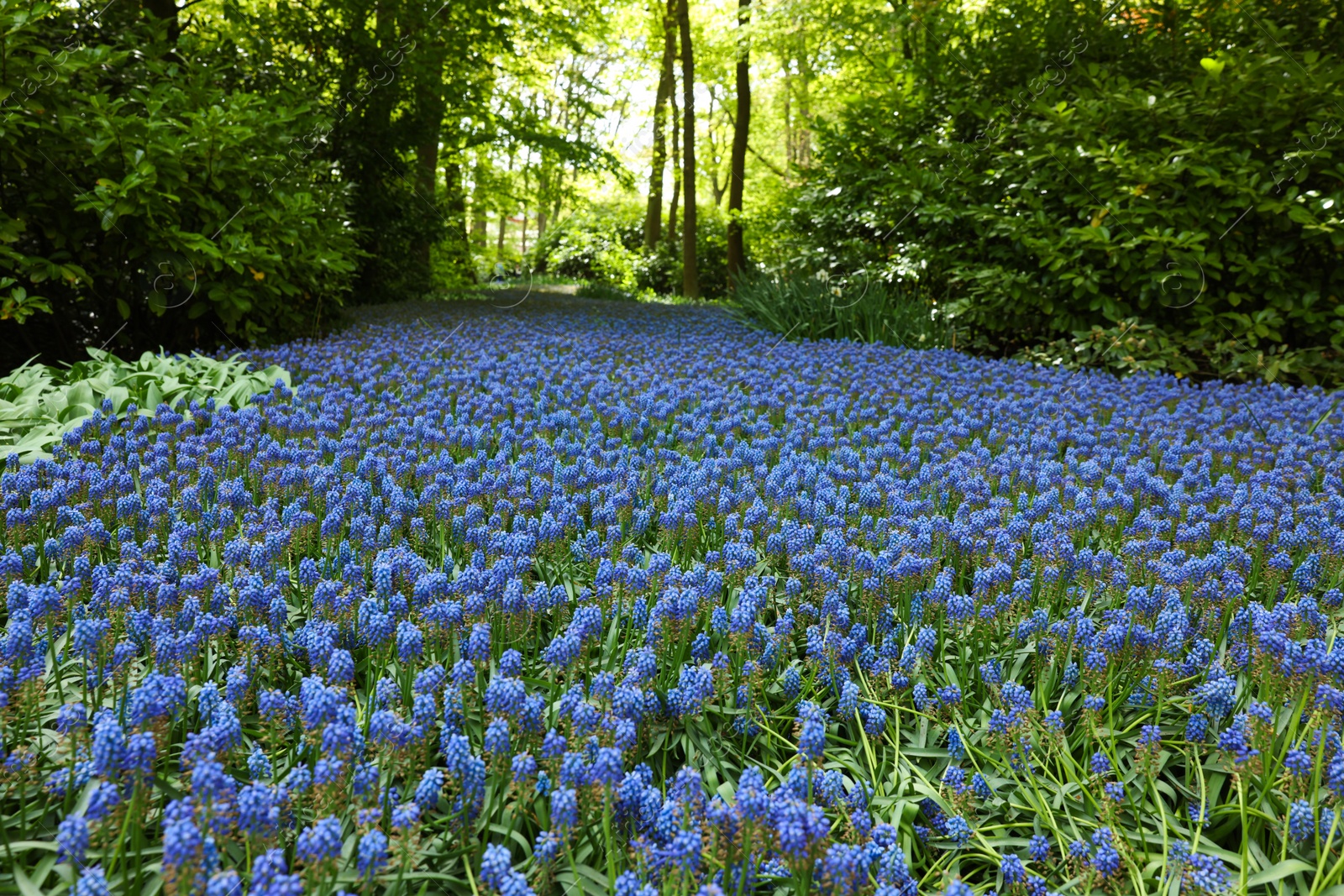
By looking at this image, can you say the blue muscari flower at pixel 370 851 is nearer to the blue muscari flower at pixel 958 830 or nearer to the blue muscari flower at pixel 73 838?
the blue muscari flower at pixel 73 838

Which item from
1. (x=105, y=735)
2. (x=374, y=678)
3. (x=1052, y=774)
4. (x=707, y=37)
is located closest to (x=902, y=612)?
(x=1052, y=774)

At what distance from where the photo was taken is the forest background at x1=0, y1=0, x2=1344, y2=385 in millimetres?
5816

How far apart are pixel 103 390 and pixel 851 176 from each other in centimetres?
921

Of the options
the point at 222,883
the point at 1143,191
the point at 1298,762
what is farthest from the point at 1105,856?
the point at 1143,191

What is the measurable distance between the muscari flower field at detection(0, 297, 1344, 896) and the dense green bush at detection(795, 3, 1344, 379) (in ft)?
14.4

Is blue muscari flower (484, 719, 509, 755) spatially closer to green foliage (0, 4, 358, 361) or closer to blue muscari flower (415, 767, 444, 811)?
blue muscari flower (415, 767, 444, 811)

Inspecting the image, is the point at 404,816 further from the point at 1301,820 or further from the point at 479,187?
the point at 479,187

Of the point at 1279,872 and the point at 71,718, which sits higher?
the point at 71,718

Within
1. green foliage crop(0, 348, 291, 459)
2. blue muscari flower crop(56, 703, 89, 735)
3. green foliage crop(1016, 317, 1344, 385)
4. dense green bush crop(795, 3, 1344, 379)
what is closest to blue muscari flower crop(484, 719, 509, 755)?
blue muscari flower crop(56, 703, 89, 735)

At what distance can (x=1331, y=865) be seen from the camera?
162cm

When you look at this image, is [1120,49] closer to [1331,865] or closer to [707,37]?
[1331,865]

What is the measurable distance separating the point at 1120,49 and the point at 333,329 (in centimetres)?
902

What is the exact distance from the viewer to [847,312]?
9289mm

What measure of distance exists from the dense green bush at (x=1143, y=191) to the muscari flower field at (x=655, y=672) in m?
4.39
